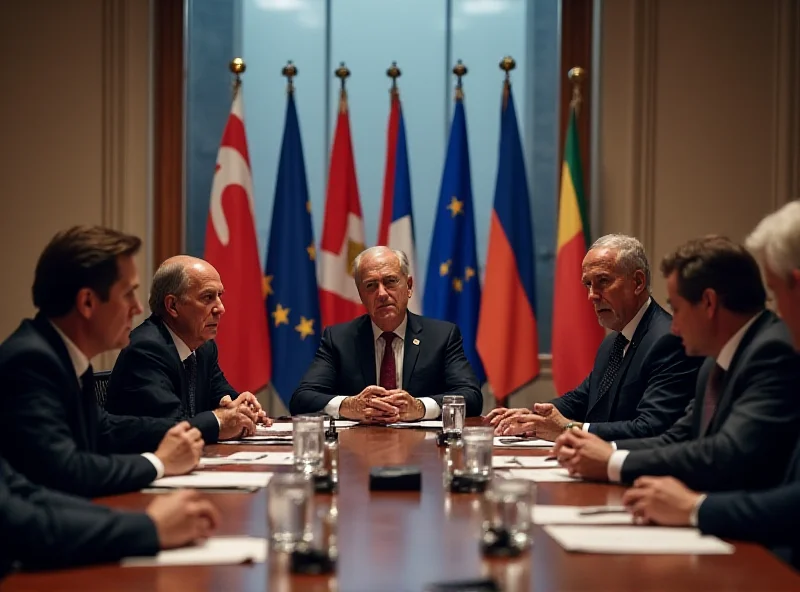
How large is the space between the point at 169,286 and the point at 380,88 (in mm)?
3341

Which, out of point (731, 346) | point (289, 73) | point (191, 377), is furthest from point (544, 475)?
point (289, 73)

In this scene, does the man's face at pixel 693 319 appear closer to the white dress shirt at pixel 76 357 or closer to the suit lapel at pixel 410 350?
the white dress shirt at pixel 76 357

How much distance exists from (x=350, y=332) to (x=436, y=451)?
173 centimetres

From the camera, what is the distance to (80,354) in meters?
2.72

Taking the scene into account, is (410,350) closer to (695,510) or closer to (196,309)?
(196,309)

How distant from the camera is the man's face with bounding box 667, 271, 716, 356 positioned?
2.79 meters

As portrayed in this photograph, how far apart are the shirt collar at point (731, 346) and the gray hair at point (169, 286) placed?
2.15m

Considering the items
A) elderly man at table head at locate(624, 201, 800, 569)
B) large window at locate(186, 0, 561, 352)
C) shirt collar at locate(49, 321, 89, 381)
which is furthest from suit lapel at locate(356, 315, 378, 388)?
elderly man at table head at locate(624, 201, 800, 569)

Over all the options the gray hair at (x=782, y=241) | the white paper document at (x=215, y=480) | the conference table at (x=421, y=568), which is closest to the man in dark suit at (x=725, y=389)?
the gray hair at (x=782, y=241)

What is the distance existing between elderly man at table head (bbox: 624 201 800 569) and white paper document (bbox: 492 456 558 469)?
747mm

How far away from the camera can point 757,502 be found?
222cm

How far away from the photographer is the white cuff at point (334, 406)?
4.60 meters

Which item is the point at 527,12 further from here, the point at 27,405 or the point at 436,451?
the point at 27,405

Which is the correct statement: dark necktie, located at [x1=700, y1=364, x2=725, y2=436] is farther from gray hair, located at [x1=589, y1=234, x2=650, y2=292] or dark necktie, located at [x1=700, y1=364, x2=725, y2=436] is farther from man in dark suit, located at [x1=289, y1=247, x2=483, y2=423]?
man in dark suit, located at [x1=289, y1=247, x2=483, y2=423]
